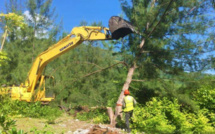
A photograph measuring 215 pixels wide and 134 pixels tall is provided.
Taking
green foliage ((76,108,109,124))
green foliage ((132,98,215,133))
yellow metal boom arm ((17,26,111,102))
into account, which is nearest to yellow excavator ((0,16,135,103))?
yellow metal boom arm ((17,26,111,102))

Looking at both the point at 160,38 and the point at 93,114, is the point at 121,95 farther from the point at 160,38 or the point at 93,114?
the point at 160,38

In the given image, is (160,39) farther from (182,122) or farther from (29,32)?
(29,32)

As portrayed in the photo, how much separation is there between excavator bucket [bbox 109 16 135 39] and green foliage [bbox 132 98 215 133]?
2975 mm

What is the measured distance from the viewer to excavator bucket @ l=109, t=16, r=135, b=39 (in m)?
7.40

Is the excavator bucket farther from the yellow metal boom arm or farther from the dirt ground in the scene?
the dirt ground

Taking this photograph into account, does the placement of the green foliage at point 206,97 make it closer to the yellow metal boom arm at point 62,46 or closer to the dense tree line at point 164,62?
the dense tree line at point 164,62

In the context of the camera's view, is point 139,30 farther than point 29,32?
No

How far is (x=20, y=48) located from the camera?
18.5 m

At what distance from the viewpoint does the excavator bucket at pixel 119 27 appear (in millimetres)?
7402

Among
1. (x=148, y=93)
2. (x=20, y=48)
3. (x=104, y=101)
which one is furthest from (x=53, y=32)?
(x=148, y=93)

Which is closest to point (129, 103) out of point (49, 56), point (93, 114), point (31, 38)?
point (93, 114)

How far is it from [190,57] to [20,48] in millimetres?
15252

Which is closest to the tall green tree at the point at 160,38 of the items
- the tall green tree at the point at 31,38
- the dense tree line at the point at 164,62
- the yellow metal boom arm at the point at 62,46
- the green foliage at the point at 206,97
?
the dense tree line at the point at 164,62

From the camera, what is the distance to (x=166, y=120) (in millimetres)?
8312
